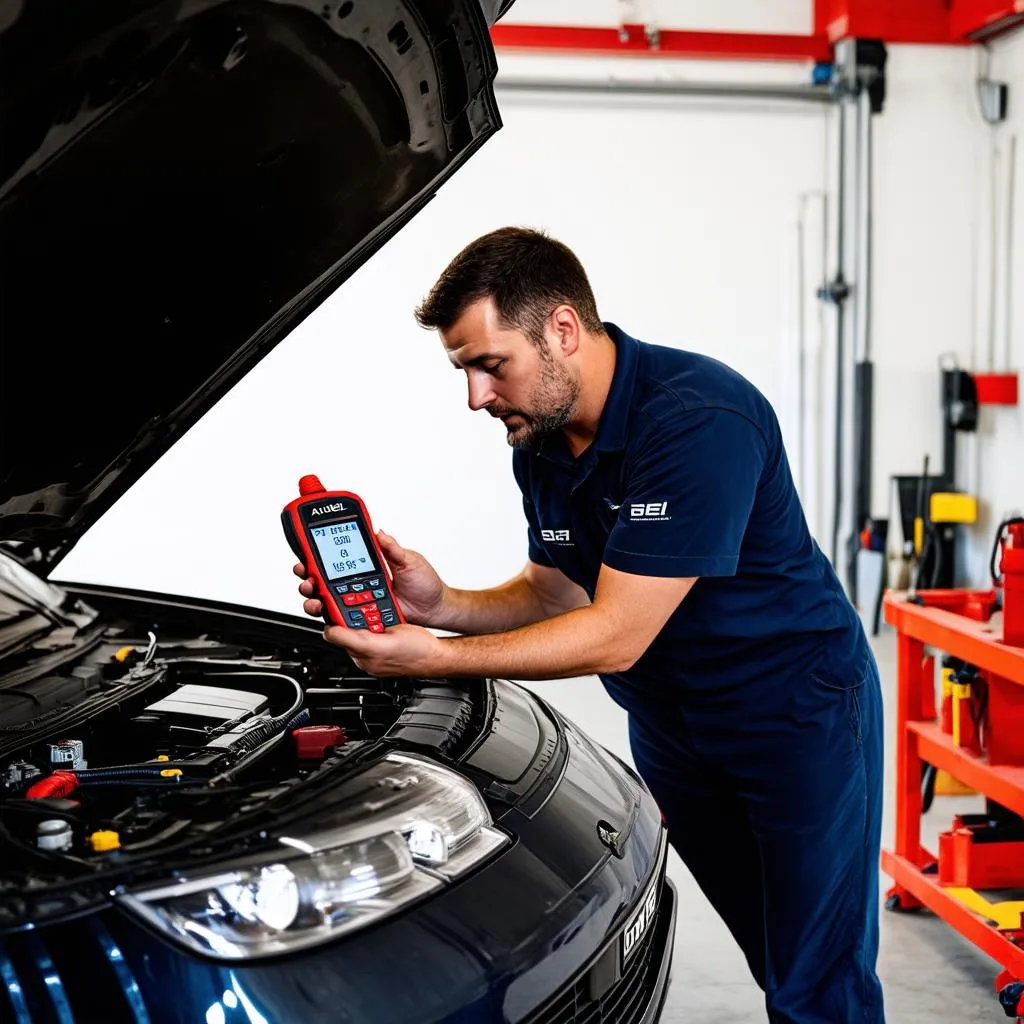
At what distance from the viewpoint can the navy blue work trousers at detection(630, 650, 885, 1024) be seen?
73.4 inches

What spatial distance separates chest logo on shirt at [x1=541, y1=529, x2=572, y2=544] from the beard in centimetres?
21

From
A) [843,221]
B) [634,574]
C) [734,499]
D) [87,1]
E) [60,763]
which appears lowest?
[60,763]

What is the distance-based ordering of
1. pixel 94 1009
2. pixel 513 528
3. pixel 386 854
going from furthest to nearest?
1. pixel 513 528
2. pixel 386 854
3. pixel 94 1009

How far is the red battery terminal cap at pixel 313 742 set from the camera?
1.64m

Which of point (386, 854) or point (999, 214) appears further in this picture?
point (999, 214)

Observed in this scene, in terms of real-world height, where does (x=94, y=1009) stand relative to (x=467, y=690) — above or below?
below

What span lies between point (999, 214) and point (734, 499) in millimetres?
4956

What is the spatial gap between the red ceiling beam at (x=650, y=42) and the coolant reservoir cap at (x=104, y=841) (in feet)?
16.5

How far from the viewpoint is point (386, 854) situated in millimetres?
1310

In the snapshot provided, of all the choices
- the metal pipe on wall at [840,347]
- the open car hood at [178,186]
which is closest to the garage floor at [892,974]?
the open car hood at [178,186]

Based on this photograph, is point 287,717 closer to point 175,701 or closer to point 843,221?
point 175,701

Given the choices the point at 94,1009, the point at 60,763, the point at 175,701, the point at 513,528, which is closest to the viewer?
the point at 94,1009

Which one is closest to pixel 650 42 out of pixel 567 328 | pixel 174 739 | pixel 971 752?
pixel 971 752

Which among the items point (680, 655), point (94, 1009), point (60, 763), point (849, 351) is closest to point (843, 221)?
point (849, 351)
